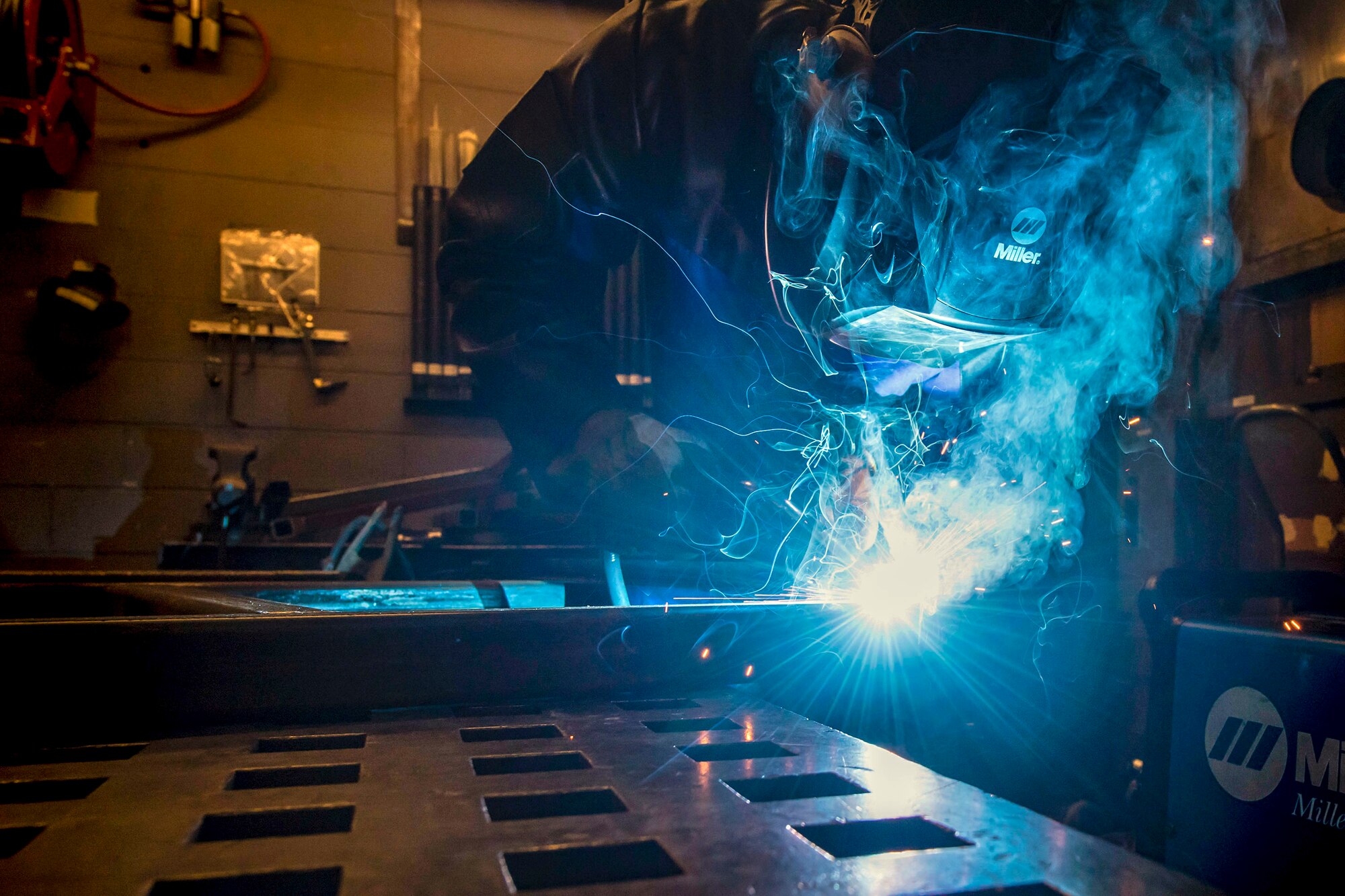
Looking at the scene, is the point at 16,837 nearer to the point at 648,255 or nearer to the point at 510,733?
the point at 510,733

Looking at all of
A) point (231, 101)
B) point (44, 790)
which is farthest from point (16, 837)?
point (231, 101)

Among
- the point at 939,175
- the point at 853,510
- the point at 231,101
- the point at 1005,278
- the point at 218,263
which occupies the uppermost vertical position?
the point at 231,101

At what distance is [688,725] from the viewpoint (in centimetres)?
85

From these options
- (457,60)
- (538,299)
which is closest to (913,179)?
(538,299)

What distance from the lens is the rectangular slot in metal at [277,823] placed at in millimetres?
554

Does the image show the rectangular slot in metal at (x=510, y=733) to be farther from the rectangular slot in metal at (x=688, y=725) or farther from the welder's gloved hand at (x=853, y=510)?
the welder's gloved hand at (x=853, y=510)

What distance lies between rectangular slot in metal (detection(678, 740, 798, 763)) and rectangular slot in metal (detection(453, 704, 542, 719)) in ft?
0.82

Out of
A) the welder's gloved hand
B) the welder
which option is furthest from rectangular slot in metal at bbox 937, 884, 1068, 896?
the welder's gloved hand

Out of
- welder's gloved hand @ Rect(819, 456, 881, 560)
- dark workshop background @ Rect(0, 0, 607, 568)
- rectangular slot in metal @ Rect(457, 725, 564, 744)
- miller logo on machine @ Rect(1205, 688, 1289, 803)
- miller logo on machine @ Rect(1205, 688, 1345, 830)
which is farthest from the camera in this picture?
dark workshop background @ Rect(0, 0, 607, 568)

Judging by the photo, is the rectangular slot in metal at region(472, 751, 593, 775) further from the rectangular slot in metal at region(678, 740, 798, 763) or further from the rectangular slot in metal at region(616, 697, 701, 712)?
the rectangular slot in metal at region(616, 697, 701, 712)

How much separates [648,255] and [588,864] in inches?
87.4

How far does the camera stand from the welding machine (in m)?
1.20

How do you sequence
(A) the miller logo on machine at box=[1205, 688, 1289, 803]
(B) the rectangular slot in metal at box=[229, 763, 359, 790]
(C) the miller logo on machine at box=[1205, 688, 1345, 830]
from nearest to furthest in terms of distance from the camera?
(B) the rectangular slot in metal at box=[229, 763, 359, 790] → (C) the miller logo on machine at box=[1205, 688, 1345, 830] → (A) the miller logo on machine at box=[1205, 688, 1289, 803]

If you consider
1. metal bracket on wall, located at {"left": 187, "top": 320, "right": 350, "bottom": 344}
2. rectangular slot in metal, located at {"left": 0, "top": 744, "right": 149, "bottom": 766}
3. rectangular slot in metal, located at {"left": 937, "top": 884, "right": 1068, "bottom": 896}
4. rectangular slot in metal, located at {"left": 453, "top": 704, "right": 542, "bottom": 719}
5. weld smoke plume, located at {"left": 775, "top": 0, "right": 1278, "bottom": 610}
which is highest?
→ metal bracket on wall, located at {"left": 187, "top": 320, "right": 350, "bottom": 344}
